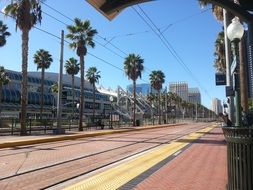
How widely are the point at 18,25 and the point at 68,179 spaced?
25213mm

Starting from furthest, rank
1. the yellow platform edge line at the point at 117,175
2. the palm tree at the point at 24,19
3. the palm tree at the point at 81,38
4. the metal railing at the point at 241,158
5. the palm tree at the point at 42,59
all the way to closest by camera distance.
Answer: the palm tree at the point at 42,59
the palm tree at the point at 81,38
the palm tree at the point at 24,19
the yellow platform edge line at the point at 117,175
the metal railing at the point at 241,158

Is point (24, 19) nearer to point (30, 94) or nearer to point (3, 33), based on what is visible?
point (3, 33)

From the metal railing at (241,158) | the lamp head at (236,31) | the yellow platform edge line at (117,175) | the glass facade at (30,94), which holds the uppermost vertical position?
the glass facade at (30,94)

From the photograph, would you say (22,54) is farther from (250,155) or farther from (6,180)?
(250,155)

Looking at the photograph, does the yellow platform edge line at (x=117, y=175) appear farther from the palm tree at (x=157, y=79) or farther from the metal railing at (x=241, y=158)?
the palm tree at (x=157, y=79)

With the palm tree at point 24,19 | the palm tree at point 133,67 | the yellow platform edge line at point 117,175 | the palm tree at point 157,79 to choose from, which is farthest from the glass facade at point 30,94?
the yellow platform edge line at point 117,175

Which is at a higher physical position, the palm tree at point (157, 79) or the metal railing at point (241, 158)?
the palm tree at point (157, 79)

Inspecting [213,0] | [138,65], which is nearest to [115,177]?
[213,0]

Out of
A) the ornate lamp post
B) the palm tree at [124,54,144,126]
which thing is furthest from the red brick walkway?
the palm tree at [124,54,144,126]

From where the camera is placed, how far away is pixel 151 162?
13.7m

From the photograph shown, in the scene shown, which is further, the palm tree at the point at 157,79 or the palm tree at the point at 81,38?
the palm tree at the point at 157,79

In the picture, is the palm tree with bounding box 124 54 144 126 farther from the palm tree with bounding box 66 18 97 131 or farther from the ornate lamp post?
the ornate lamp post

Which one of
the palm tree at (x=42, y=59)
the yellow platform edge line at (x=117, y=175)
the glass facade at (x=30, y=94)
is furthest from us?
the glass facade at (x=30, y=94)

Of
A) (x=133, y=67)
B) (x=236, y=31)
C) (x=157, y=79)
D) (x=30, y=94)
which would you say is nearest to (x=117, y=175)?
(x=236, y=31)
